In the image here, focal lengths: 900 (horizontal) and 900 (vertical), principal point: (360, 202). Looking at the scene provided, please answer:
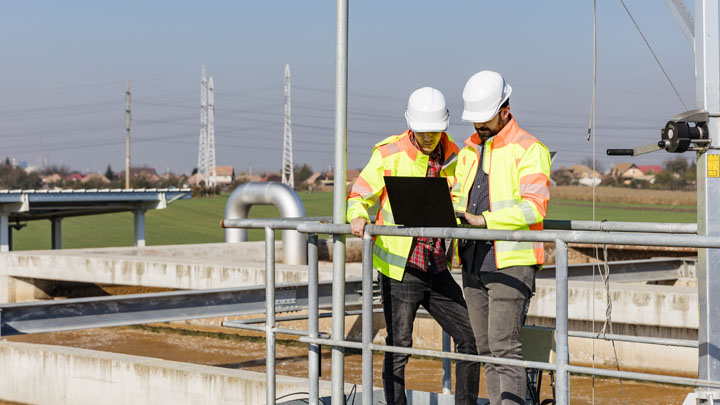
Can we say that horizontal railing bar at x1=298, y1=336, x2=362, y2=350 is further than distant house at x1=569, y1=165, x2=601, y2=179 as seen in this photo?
No

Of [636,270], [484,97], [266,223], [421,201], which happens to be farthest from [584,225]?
[636,270]

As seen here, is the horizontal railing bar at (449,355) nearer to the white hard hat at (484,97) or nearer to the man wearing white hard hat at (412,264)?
the man wearing white hard hat at (412,264)

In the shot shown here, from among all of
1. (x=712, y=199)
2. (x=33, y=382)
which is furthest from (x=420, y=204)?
(x=33, y=382)

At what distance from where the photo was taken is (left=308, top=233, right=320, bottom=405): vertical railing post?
4574 mm

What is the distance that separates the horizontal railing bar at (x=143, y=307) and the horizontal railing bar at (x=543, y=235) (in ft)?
12.7

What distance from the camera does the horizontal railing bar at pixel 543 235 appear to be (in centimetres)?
326

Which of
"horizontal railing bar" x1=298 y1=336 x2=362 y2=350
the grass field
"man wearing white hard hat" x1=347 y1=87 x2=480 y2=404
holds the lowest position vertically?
the grass field

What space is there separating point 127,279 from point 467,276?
1134 centimetres

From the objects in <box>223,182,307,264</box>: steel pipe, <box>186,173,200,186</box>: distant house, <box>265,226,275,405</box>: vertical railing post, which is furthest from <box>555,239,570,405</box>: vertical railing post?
<box>186,173,200,186</box>: distant house

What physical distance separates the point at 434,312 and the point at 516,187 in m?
1.02

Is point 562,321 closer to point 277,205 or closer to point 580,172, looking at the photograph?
point 277,205

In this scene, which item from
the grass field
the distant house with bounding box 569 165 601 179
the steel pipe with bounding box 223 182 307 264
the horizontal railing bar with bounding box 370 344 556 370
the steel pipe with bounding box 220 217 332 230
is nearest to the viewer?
the horizontal railing bar with bounding box 370 344 556 370

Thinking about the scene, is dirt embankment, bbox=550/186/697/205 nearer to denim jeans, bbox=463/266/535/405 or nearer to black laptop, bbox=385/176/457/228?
denim jeans, bbox=463/266/535/405

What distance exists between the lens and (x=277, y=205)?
18234mm
